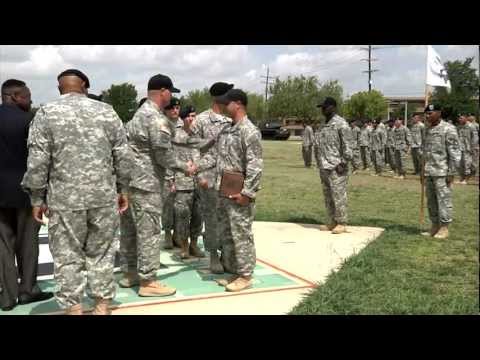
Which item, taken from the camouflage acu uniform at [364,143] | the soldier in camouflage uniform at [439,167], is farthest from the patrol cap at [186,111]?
the camouflage acu uniform at [364,143]

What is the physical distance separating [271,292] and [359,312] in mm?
880

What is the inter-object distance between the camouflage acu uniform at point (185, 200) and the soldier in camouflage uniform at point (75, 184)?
6.83 ft

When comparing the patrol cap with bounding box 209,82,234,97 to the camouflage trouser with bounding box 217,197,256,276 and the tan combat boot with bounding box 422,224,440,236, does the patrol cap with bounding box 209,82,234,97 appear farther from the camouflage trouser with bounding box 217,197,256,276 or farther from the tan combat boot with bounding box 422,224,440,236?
the tan combat boot with bounding box 422,224,440,236

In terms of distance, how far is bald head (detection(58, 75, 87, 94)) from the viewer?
147 inches

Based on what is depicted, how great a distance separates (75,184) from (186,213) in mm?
2380

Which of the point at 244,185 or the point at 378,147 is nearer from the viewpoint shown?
the point at 244,185

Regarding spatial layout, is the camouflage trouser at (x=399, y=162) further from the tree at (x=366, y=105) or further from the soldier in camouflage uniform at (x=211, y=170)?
the tree at (x=366, y=105)

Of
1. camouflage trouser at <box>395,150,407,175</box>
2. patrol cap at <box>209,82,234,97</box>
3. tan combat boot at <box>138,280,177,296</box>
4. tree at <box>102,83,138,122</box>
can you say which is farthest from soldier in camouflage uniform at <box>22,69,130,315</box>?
tree at <box>102,83,138,122</box>

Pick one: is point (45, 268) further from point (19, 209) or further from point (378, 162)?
point (378, 162)

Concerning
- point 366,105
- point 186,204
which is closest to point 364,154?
point 186,204

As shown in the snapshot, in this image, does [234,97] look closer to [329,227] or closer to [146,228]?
[146,228]

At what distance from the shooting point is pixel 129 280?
4.84m

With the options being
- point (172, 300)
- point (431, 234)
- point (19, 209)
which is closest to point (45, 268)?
point (19, 209)

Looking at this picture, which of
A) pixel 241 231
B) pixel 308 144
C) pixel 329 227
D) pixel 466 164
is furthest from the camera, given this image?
pixel 308 144
